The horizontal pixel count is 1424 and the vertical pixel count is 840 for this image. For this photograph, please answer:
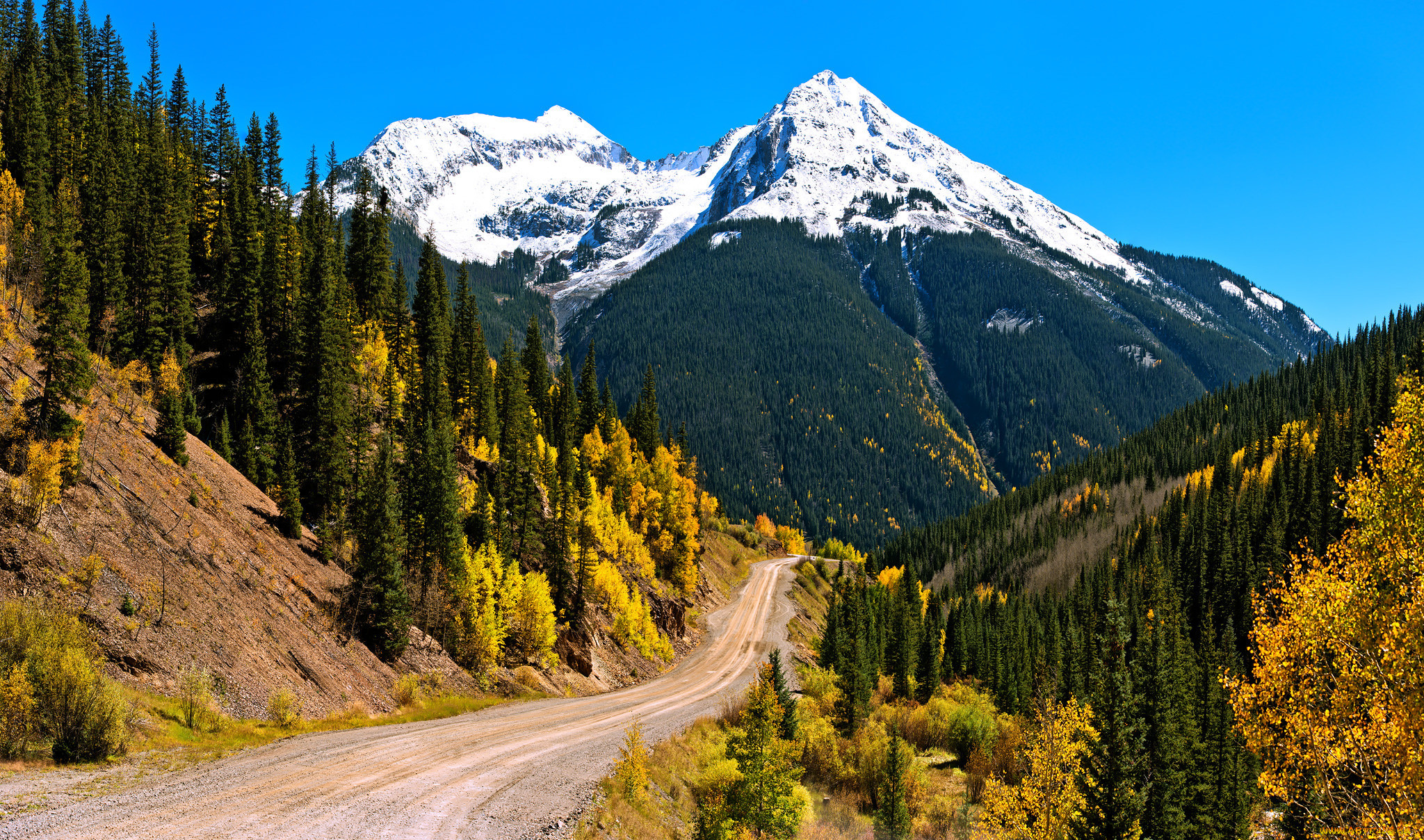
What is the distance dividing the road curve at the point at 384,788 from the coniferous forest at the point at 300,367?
11.5 meters

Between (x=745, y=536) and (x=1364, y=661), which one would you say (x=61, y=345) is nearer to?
(x=1364, y=661)

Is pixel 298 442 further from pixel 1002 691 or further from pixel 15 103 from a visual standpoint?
pixel 1002 691

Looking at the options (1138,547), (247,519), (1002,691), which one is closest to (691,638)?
(1002,691)

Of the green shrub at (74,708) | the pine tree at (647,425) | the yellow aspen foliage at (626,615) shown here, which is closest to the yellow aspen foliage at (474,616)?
the yellow aspen foliage at (626,615)

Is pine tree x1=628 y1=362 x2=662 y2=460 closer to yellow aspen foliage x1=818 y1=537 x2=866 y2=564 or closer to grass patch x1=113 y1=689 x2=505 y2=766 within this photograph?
grass patch x1=113 y1=689 x2=505 y2=766

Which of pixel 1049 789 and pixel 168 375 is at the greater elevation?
pixel 168 375

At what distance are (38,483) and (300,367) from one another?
31.5 meters

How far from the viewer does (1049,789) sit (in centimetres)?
3291

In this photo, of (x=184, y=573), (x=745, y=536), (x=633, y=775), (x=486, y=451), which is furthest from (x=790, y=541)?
(x=184, y=573)

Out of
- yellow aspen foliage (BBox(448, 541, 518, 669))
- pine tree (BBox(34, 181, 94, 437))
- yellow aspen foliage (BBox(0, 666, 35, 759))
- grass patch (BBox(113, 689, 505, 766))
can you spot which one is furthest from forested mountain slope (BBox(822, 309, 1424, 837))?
pine tree (BBox(34, 181, 94, 437))

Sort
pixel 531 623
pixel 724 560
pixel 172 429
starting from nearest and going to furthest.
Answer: pixel 172 429 < pixel 531 623 < pixel 724 560

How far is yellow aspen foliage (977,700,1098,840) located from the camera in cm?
3162

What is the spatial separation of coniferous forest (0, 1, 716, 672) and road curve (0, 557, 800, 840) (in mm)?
11478

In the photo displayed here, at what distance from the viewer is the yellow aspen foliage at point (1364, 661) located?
52.2 feet
